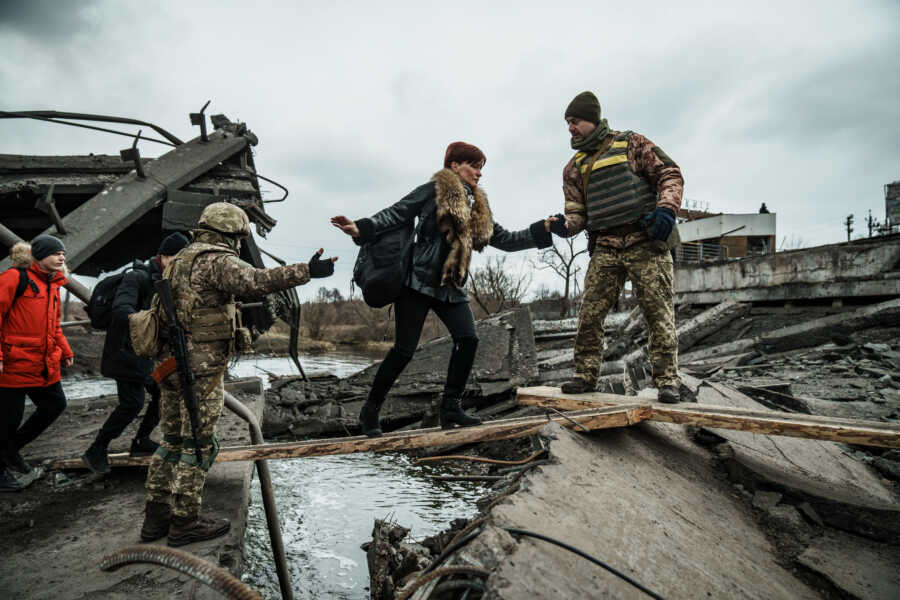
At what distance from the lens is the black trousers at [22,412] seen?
355 cm

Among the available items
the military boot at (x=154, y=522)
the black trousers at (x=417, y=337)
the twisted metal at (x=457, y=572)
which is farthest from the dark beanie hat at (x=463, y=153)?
the military boot at (x=154, y=522)

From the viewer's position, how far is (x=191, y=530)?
8.12 feet

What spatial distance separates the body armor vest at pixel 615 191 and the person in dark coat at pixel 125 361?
318 cm

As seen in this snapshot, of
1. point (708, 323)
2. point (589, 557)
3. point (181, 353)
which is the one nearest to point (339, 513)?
point (181, 353)

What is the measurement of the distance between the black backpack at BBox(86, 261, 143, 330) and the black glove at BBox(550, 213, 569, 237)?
3536 mm

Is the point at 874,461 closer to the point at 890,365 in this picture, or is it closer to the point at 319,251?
the point at 890,365

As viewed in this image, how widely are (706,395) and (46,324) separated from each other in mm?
5972

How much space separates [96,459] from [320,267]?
276 centimetres

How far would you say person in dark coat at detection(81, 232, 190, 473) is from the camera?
361 cm

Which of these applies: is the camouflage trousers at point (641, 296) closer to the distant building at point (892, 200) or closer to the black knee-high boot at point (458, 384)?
the black knee-high boot at point (458, 384)

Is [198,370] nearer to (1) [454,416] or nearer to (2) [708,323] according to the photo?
(1) [454,416]

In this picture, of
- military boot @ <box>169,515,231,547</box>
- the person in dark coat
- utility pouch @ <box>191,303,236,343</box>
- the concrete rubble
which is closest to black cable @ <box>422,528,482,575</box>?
the concrete rubble

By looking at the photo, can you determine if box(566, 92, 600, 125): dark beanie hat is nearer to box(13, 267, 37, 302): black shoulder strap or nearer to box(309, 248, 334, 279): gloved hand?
box(309, 248, 334, 279): gloved hand

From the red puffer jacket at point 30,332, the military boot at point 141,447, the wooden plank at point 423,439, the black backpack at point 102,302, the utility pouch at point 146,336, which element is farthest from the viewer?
the military boot at point 141,447
